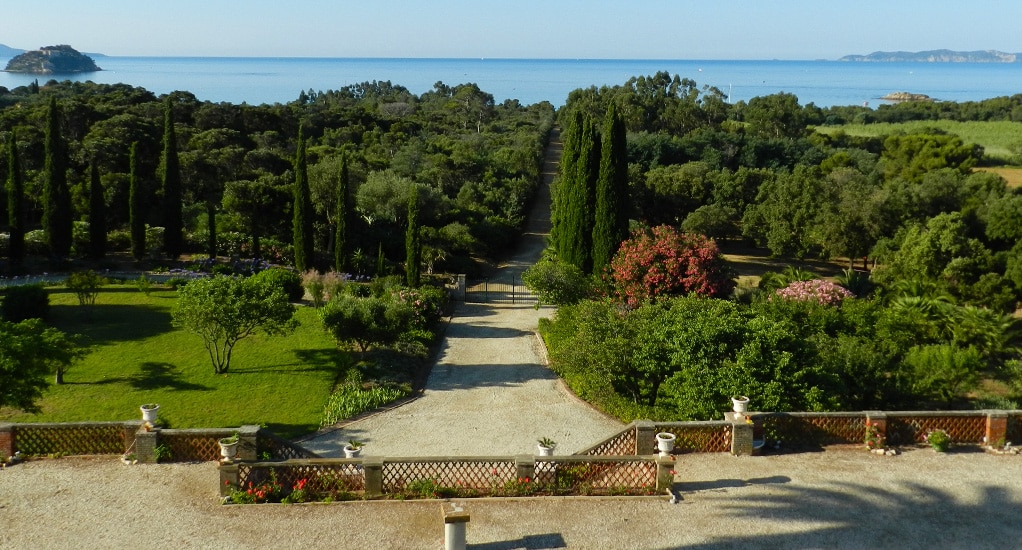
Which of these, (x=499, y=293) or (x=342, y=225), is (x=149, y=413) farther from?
(x=499, y=293)

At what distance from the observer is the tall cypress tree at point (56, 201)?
1281 inches

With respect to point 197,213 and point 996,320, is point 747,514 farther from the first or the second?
point 197,213

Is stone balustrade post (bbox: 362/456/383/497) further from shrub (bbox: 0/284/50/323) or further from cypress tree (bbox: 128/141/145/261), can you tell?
cypress tree (bbox: 128/141/145/261)

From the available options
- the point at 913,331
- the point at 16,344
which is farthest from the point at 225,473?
the point at 913,331

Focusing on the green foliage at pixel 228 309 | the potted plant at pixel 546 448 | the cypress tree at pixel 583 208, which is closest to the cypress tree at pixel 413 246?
the cypress tree at pixel 583 208

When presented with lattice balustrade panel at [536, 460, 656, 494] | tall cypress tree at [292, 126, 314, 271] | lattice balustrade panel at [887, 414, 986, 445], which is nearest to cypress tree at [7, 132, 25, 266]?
tall cypress tree at [292, 126, 314, 271]

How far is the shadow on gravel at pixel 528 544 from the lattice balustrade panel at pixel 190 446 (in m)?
5.18

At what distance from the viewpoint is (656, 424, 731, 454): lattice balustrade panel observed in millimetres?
13992

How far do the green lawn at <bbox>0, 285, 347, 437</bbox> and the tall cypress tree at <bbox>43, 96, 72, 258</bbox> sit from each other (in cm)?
793

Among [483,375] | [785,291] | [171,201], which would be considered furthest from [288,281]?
[785,291]

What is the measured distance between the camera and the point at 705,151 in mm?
58656

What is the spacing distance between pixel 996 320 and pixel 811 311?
783cm

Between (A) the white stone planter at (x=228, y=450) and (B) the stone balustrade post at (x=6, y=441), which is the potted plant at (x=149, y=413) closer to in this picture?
(A) the white stone planter at (x=228, y=450)

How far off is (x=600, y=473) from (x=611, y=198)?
1725 centimetres
